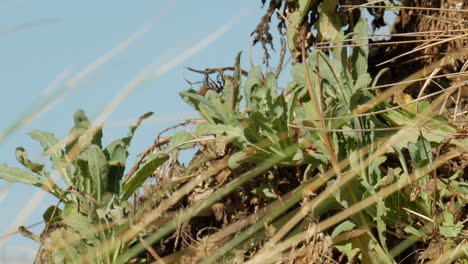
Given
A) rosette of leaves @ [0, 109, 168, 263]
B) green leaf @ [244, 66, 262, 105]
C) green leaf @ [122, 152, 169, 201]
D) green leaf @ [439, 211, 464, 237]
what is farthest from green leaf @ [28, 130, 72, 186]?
green leaf @ [439, 211, 464, 237]

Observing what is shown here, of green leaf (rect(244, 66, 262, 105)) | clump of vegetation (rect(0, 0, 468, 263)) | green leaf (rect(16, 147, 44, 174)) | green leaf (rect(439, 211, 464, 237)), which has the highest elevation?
green leaf (rect(16, 147, 44, 174))

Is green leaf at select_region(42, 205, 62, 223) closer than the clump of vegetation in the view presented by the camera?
No

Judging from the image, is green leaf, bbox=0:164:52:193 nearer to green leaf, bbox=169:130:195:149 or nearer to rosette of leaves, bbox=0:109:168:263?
rosette of leaves, bbox=0:109:168:263

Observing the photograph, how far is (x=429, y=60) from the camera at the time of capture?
3416 millimetres

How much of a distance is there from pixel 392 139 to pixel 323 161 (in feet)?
0.78

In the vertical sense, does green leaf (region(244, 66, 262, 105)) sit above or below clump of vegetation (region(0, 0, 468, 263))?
above

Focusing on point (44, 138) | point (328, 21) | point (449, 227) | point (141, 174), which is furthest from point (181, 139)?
point (449, 227)

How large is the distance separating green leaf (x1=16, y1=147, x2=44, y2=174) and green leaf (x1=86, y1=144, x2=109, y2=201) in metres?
0.19

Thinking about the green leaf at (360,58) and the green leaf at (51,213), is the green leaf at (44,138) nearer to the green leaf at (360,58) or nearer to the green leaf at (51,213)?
the green leaf at (51,213)

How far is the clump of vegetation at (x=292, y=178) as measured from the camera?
2.60m

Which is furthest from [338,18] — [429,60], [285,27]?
[429,60]

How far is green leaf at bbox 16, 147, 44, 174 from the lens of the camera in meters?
2.95

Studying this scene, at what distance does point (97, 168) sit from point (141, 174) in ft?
0.58

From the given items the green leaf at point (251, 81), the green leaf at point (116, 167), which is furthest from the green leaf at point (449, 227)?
the green leaf at point (116, 167)
